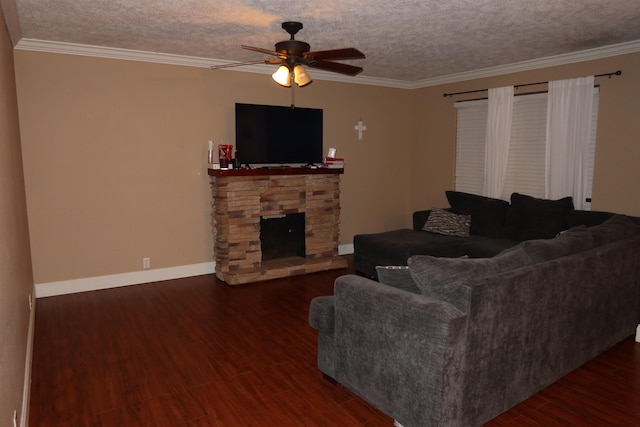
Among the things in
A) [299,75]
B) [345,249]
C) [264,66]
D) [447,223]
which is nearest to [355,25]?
[299,75]

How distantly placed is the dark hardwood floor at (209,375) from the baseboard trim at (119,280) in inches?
9.4

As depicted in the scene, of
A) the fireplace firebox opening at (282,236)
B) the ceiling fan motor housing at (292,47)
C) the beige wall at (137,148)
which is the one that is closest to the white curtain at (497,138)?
the beige wall at (137,148)

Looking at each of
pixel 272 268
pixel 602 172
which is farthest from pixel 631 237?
pixel 272 268

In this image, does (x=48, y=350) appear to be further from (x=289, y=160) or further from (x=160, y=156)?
(x=289, y=160)

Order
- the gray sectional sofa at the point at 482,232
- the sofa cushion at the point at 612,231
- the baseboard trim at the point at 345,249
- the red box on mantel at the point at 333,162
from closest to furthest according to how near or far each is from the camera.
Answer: the sofa cushion at the point at 612,231, the gray sectional sofa at the point at 482,232, the red box on mantel at the point at 333,162, the baseboard trim at the point at 345,249

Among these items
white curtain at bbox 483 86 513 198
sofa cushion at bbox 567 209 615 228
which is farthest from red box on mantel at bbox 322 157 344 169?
sofa cushion at bbox 567 209 615 228

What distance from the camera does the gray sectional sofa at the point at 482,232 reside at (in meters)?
4.83

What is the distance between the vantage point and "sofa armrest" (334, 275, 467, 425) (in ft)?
7.16

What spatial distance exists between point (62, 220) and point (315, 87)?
348 cm

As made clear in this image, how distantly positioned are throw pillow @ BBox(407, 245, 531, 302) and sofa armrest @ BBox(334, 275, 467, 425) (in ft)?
0.23

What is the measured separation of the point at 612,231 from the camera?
332 cm

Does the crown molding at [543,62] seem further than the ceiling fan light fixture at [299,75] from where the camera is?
Yes

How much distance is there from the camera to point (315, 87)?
6.14 m

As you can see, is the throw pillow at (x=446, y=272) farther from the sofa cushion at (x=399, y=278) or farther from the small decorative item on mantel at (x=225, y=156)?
the small decorative item on mantel at (x=225, y=156)
